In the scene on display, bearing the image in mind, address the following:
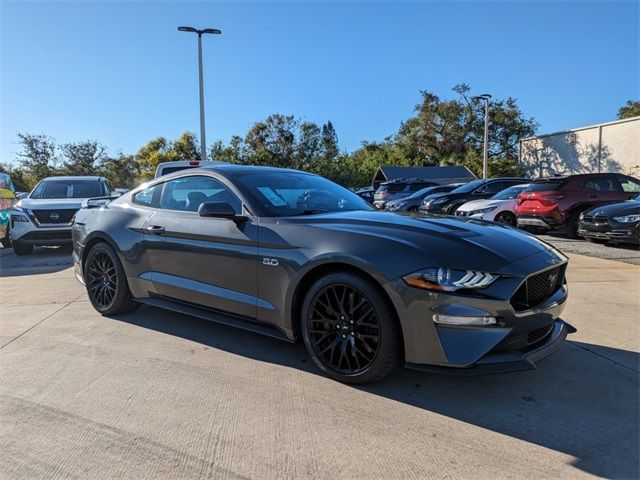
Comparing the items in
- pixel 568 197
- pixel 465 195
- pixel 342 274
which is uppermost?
pixel 465 195

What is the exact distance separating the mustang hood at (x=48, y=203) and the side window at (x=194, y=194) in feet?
21.4

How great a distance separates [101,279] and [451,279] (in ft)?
12.3

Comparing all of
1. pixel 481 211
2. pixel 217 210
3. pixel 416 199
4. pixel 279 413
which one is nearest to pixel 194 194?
pixel 217 210

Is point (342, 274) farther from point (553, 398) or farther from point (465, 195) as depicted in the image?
point (465, 195)

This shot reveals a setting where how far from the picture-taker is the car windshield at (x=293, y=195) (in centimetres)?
387

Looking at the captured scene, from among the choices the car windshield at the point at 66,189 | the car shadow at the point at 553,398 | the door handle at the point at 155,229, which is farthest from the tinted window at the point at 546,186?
the car windshield at the point at 66,189

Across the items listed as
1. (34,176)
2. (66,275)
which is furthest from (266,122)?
(66,275)

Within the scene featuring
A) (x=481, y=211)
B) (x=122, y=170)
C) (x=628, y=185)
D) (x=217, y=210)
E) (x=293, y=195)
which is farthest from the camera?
(x=122, y=170)

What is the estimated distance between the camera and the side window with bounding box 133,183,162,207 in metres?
4.71

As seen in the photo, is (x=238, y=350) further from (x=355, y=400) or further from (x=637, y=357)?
(x=637, y=357)

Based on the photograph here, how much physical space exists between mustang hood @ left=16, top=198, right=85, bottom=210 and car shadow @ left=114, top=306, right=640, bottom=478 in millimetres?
7387

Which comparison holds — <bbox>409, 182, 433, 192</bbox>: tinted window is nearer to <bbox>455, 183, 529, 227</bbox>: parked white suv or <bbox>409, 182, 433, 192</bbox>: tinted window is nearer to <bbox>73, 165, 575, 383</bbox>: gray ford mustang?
<bbox>455, 183, 529, 227</bbox>: parked white suv

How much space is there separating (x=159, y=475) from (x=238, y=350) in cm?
169

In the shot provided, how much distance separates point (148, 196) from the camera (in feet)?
15.8
